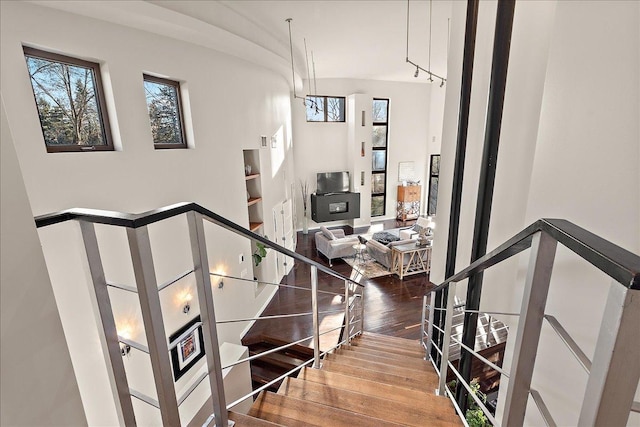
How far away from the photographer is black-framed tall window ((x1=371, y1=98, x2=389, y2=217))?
10.2 m

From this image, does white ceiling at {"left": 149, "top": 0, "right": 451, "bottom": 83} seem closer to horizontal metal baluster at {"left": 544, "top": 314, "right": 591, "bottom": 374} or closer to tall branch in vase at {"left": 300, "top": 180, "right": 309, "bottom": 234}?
tall branch in vase at {"left": 300, "top": 180, "right": 309, "bottom": 234}

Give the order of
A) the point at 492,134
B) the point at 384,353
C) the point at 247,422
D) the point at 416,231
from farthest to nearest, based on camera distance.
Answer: the point at 416,231 → the point at 384,353 → the point at 492,134 → the point at 247,422

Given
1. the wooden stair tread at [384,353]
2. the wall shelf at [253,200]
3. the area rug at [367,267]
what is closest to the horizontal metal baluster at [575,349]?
the wooden stair tread at [384,353]

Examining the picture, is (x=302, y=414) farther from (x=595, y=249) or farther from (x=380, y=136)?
(x=380, y=136)

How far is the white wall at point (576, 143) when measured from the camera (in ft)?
3.63

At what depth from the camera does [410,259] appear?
672 centimetres

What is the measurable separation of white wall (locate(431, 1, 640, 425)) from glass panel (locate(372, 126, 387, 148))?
8.45 m

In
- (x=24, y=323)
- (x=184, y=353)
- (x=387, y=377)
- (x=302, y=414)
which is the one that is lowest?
(x=184, y=353)

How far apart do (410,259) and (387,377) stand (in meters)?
4.71

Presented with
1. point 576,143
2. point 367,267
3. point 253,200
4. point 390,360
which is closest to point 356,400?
point 390,360

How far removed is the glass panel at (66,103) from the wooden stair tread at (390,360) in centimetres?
310

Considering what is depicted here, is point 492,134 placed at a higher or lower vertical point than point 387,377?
higher

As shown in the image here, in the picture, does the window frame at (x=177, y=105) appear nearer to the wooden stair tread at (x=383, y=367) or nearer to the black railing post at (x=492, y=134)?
the wooden stair tread at (x=383, y=367)

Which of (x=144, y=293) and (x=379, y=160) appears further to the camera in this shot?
(x=379, y=160)
